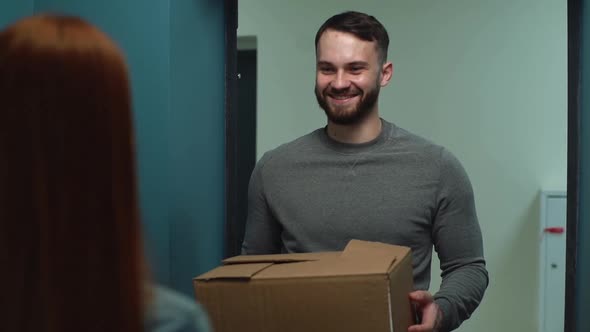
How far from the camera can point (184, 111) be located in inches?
61.1

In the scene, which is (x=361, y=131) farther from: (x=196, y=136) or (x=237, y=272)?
(x=237, y=272)

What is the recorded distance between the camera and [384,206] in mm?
1527

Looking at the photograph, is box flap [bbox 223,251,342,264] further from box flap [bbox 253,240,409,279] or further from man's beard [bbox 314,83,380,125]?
man's beard [bbox 314,83,380,125]

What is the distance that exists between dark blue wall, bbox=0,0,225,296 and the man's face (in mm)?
313

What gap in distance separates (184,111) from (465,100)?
1849 millimetres

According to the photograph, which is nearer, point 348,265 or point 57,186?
point 57,186

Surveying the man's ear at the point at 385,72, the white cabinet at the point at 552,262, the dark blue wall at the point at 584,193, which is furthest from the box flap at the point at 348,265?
the white cabinet at the point at 552,262

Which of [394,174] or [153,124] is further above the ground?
[153,124]

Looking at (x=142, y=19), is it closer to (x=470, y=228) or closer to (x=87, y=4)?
(x=87, y=4)

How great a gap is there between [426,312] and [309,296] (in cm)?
34

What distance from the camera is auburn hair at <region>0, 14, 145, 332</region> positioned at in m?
0.55

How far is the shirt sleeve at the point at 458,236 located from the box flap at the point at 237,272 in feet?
1.75

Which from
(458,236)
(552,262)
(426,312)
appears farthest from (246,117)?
(426,312)

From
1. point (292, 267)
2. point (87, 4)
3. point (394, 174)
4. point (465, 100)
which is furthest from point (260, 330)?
point (465, 100)
